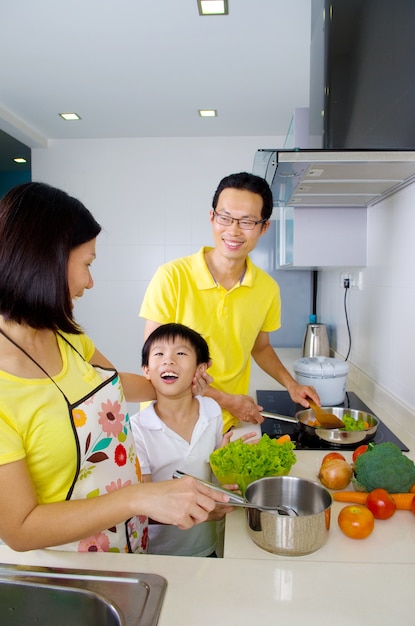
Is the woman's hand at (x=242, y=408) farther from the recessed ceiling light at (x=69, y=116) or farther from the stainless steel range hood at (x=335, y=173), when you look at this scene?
the recessed ceiling light at (x=69, y=116)

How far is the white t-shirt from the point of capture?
114cm

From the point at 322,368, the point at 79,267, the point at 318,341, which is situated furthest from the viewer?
the point at 318,341

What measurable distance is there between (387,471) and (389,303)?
0.88m

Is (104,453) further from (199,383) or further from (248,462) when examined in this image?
(199,383)

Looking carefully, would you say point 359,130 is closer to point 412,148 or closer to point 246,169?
point 412,148

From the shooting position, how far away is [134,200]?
3.26 m

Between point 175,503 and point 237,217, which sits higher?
point 237,217

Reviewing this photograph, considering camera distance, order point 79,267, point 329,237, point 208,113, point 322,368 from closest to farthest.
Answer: point 79,267 < point 322,368 < point 329,237 < point 208,113

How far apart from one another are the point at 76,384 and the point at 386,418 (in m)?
1.17

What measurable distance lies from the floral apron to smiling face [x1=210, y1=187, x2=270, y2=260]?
67 cm

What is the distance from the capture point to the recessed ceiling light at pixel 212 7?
167cm

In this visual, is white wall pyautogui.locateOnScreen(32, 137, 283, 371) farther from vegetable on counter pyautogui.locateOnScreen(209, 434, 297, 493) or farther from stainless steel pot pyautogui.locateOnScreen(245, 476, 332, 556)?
stainless steel pot pyautogui.locateOnScreen(245, 476, 332, 556)

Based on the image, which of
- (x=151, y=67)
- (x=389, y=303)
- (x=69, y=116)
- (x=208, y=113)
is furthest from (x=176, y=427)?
(x=69, y=116)

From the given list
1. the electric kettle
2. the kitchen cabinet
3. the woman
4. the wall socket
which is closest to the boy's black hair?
the woman
